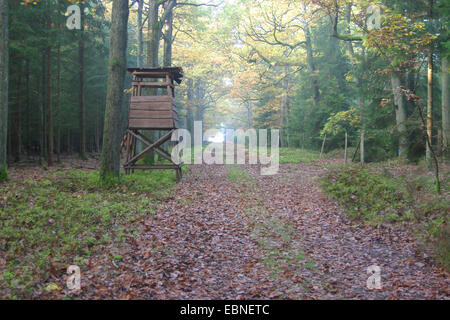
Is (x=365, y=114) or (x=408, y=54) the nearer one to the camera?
(x=408, y=54)

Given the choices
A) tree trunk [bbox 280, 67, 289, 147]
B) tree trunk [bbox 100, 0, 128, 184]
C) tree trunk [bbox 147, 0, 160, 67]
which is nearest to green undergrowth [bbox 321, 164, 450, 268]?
tree trunk [bbox 100, 0, 128, 184]

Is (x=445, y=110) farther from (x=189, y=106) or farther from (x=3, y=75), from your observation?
(x=189, y=106)

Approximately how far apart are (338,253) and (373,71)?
13091 millimetres

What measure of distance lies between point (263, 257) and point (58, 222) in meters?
4.33

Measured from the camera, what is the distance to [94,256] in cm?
593

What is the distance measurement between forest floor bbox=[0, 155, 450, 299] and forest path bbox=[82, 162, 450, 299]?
2 centimetres

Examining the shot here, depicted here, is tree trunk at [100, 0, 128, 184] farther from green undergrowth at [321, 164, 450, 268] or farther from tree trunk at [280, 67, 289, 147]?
tree trunk at [280, 67, 289, 147]

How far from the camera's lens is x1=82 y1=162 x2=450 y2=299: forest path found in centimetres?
514

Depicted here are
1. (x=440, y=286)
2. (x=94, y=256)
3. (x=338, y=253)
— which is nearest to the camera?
(x=440, y=286)

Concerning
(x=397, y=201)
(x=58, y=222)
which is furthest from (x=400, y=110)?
(x=58, y=222)

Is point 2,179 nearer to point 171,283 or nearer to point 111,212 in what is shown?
point 111,212

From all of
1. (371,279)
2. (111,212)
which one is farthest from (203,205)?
(371,279)

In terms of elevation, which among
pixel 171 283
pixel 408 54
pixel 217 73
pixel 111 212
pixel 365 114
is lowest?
pixel 171 283

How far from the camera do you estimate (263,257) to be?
6.61 meters
